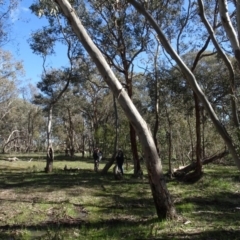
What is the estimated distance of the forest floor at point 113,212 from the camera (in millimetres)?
7098

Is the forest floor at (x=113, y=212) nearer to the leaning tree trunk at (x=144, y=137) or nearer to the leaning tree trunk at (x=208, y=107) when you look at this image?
the leaning tree trunk at (x=144, y=137)

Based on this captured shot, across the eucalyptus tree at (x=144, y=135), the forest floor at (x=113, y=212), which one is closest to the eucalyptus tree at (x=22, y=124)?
the forest floor at (x=113, y=212)

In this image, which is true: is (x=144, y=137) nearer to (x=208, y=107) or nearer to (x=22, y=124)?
(x=208, y=107)

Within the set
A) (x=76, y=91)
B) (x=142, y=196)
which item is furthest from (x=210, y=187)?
(x=76, y=91)

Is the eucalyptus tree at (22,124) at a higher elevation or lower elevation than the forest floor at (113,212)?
higher

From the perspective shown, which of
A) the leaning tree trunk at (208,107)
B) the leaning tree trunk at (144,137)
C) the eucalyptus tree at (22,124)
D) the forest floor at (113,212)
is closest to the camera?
the forest floor at (113,212)

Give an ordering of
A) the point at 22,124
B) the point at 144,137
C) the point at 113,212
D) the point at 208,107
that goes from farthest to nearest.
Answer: the point at 22,124 → the point at 113,212 → the point at 208,107 → the point at 144,137

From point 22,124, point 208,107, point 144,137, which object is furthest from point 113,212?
point 22,124

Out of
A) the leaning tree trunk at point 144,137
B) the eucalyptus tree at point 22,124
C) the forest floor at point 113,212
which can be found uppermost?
the eucalyptus tree at point 22,124

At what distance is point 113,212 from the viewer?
9.70 m

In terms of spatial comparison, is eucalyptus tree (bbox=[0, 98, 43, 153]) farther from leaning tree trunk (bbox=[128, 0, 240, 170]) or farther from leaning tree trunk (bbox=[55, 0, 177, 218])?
leaning tree trunk (bbox=[55, 0, 177, 218])

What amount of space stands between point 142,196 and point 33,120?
172 ft

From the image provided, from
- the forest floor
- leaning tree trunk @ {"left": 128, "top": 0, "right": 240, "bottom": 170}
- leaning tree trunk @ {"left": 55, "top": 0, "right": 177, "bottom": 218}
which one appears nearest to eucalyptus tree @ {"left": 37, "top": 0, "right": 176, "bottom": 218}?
leaning tree trunk @ {"left": 55, "top": 0, "right": 177, "bottom": 218}

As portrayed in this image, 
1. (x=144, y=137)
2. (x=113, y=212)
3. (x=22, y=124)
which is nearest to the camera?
(x=144, y=137)
